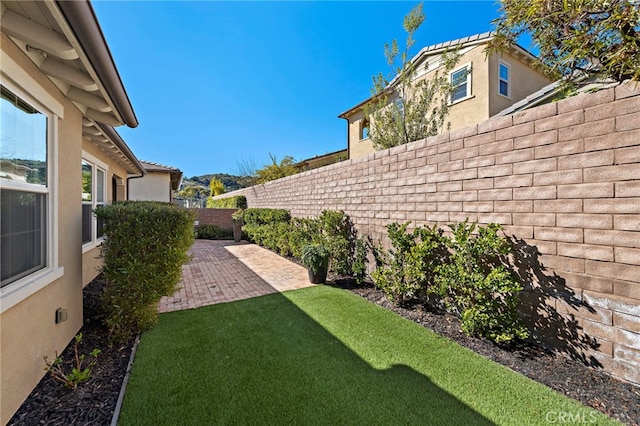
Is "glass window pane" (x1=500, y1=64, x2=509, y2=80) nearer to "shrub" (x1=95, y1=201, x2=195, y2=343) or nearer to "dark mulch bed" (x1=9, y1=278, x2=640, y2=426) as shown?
"dark mulch bed" (x1=9, y1=278, x2=640, y2=426)

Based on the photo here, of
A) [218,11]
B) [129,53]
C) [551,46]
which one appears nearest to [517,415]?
[551,46]

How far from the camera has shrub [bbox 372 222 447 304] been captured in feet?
15.6

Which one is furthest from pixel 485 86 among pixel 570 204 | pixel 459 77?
pixel 570 204

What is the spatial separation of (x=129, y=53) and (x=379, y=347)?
10.3 meters

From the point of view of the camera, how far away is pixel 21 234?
269cm

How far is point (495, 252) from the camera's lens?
3.77 meters

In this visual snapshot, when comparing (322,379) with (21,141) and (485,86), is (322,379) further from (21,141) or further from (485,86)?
(485,86)

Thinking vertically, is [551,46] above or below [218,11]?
below

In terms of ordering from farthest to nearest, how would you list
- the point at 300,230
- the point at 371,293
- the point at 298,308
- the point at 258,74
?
1. the point at 258,74
2. the point at 300,230
3. the point at 371,293
4. the point at 298,308

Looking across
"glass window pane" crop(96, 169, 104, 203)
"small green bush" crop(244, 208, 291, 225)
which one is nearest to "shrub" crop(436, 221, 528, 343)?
"small green bush" crop(244, 208, 291, 225)

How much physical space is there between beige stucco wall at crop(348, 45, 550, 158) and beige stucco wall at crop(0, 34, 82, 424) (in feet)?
39.2

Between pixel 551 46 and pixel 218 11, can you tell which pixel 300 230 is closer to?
pixel 218 11

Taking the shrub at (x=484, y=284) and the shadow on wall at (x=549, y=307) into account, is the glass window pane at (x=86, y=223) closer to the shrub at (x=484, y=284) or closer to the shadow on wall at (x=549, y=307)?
the shrub at (x=484, y=284)

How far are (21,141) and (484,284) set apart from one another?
576 cm
